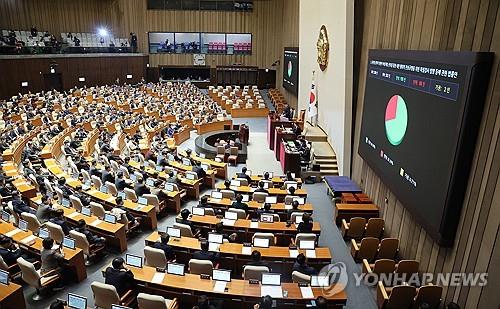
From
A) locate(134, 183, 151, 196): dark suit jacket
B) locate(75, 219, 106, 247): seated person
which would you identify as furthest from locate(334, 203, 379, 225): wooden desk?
locate(75, 219, 106, 247): seated person

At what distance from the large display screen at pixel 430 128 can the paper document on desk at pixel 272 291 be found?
9.38ft

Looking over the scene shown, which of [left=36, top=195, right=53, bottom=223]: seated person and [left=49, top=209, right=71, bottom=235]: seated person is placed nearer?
[left=49, top=209, right=71, bottom=235]: seated person

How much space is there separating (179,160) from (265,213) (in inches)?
232

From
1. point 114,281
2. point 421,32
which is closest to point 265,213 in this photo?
point 114,281

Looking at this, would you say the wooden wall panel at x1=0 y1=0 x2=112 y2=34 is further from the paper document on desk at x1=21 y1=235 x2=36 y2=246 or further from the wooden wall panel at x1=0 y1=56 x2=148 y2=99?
the paper document on desk at x1=21 y1=235 x2=36 y2=246

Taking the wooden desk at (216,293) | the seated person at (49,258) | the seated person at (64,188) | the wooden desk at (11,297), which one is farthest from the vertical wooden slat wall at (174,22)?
the wooden desk at (11,297)

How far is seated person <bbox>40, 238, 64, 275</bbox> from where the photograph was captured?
678cm

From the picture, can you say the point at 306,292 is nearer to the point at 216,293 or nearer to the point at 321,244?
the point at 216,293

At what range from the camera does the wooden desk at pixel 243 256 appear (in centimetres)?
725

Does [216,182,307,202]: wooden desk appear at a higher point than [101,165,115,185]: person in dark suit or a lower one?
lower

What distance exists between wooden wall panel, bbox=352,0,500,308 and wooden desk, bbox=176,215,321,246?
7.31ft

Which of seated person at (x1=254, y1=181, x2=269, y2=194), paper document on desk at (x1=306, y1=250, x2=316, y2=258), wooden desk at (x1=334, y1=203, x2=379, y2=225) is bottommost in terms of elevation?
wooden desk at (x1=334, y1=203, x2=379, y2=225)

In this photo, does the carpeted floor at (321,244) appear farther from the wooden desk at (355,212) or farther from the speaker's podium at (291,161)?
the speaker's podium at (291,161)

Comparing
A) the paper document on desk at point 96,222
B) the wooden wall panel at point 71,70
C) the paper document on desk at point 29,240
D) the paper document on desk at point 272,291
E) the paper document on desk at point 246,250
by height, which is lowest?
the paper document on desk at point 96,222
